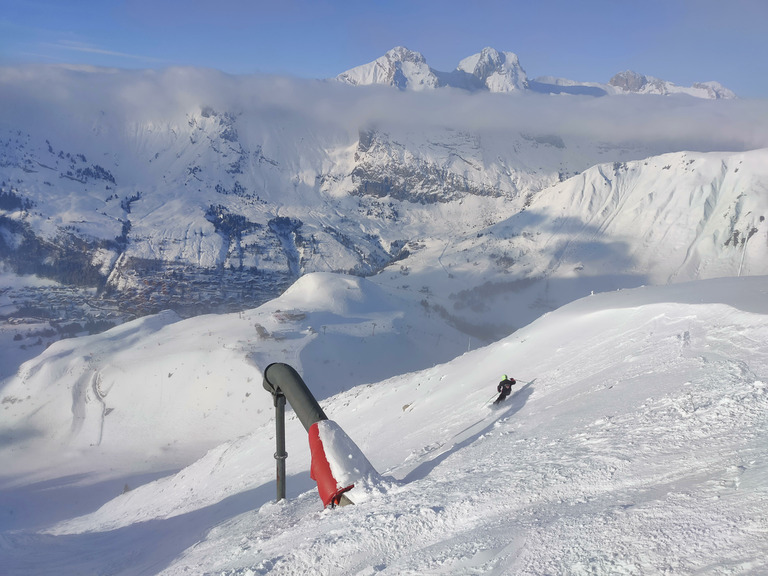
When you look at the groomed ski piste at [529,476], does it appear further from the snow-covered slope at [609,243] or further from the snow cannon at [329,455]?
the snow-covered slope at [609,243]

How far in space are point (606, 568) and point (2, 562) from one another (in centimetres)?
1903

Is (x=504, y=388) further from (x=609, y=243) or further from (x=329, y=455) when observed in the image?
(x=609, y=243)

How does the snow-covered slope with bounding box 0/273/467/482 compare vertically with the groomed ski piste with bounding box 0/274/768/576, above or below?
below

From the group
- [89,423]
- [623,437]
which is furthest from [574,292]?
→ [623,437]

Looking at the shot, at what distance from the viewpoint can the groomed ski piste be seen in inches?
296

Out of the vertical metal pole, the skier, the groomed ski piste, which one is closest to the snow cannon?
the groomed ski piste

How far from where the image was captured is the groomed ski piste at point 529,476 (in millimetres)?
7520

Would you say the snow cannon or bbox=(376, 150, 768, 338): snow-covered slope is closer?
the snow cannon

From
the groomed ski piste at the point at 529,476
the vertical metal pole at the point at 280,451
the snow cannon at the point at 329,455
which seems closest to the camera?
the groomed ski piste at the point at 529,476

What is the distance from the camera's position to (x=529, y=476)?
1048 cm

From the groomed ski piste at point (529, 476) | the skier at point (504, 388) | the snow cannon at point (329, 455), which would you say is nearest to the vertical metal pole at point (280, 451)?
the snow cannon at point (329, 455)

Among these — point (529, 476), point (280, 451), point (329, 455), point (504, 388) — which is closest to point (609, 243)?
point (504, 388)

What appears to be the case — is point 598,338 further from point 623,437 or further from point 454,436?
point 623,437

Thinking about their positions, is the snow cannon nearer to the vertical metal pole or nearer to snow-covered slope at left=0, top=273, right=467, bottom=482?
the vertical metal pole
